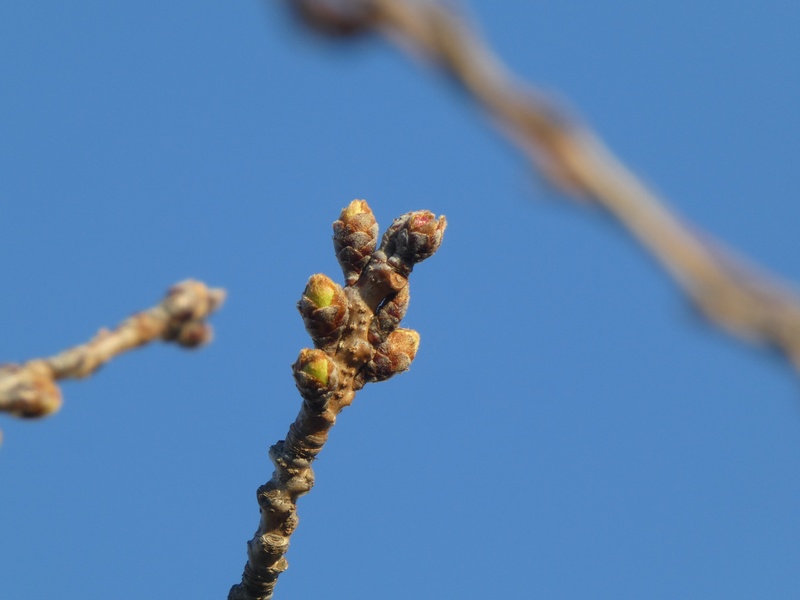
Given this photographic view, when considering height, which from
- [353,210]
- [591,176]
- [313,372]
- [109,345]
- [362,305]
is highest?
→ [353,210]

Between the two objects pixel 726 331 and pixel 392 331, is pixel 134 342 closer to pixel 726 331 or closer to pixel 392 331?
pixel 392 331

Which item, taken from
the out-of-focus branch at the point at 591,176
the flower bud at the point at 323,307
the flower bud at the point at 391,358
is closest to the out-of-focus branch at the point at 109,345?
the flower bud at the point at 323,307

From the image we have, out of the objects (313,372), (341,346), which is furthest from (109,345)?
(341,346)

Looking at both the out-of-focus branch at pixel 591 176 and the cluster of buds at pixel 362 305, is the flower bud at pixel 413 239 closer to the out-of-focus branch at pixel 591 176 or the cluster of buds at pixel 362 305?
the cluster of buds at pixel 362 305

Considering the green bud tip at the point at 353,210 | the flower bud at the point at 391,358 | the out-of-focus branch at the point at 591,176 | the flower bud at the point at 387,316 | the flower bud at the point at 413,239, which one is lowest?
the out-of-focus branch at the point at 591,176

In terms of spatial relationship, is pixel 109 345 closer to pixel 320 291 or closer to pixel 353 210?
pixel 320 291

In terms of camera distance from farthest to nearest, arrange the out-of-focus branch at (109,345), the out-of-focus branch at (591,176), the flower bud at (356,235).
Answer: the flower bud at (356,235), the out-of-focus branch at (109,345), the out-of-focus branch at (591,176)

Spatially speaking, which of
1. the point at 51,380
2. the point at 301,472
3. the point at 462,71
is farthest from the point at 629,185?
the point at 301,472
